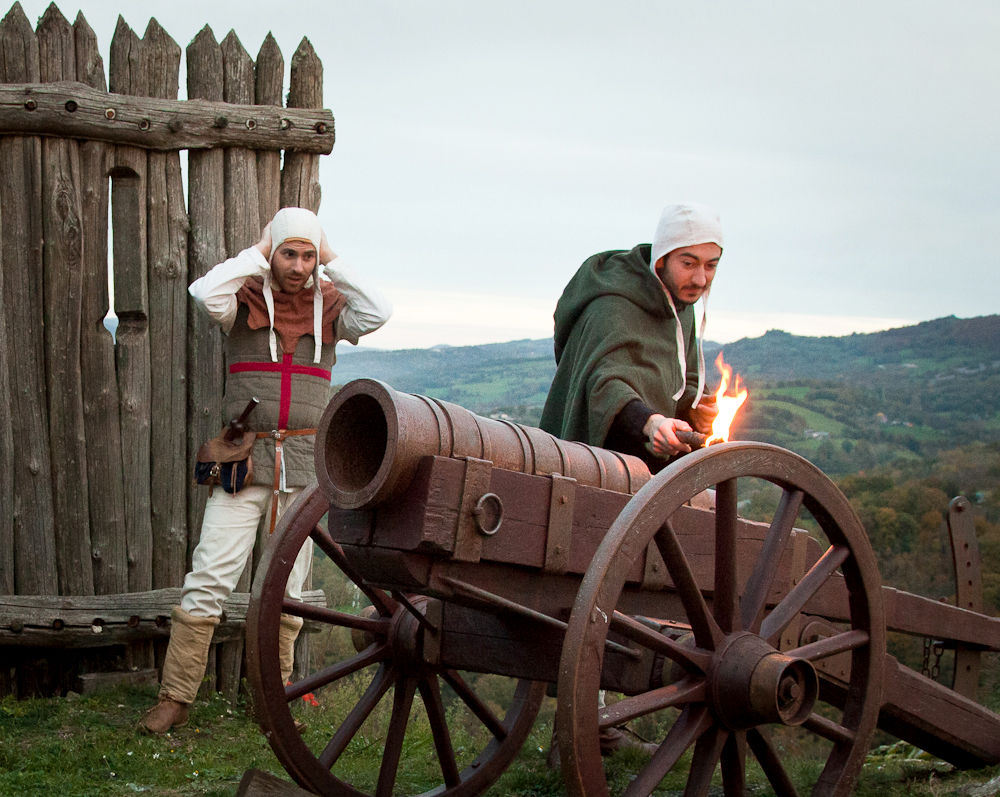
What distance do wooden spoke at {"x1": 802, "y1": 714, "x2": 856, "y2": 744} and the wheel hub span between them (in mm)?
103

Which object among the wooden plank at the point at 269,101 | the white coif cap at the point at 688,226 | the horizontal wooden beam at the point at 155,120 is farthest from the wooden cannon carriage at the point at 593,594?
the horizontal wooden beam at the point at 155,120

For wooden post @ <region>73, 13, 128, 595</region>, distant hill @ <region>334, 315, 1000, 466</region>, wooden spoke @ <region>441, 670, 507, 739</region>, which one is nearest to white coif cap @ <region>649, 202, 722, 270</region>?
wooden spoke @ <region>441, 670, 507, 739</region>

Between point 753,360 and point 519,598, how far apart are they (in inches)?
1007

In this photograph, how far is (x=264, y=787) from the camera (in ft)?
11.3

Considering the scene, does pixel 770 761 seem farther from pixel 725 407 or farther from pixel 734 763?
pixel 725 407

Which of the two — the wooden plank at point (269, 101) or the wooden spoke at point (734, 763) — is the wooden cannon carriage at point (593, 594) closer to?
the wooden spoke at point (734, 763)

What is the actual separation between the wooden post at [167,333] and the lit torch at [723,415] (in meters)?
2.90

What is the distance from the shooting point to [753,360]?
27.8 meters

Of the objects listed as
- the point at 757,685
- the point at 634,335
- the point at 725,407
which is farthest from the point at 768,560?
the point at 634,335

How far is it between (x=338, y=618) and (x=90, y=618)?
6.65 feet

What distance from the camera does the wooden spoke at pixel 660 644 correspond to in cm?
283

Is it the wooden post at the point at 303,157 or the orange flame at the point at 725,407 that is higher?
the wooden post at the point at 303,157

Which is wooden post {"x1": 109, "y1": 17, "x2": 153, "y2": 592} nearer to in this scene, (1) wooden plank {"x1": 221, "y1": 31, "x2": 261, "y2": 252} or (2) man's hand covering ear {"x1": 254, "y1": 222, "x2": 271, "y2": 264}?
(1) wooden plank {"x1": 221, "y1": 31, "x2": 261, "y2": 252}

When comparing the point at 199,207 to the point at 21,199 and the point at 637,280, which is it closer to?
the point at 21,199
